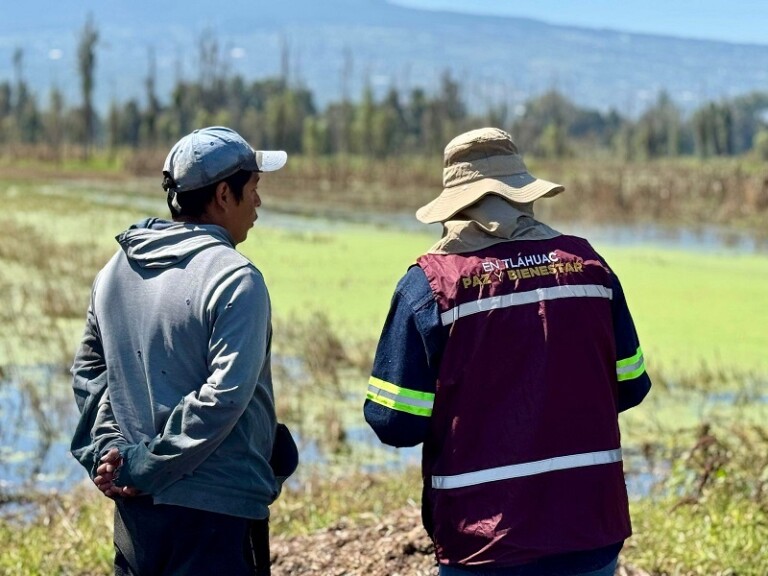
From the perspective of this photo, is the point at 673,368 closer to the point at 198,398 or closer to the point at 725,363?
the point at 725,363

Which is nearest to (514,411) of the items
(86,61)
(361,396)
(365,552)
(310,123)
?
(365,552)

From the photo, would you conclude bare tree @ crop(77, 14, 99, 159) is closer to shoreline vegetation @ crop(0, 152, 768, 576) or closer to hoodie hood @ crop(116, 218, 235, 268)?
shoreline vegetation @ crop(0, 152, 768, 576)

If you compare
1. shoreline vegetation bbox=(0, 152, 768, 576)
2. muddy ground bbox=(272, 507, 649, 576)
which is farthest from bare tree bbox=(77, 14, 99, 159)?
muddy ground bbox=(272, 507, 649, 576)

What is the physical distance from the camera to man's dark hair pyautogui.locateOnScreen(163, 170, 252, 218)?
2.65 m

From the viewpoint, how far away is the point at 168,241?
8.50 ft

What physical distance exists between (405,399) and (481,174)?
538 millimetres

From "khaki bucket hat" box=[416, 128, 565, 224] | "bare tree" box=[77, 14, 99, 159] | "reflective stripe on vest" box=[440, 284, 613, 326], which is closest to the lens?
"reflective stripe on vest" box=[440, 284, 613, 326]

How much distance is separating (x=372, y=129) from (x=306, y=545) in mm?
61883

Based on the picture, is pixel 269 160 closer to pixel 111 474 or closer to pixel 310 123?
pixel 111 474

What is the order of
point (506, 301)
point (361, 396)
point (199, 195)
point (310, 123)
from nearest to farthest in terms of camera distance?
point (506, 301) → point (199, 195) → point (361, 396) → point (310, 123)

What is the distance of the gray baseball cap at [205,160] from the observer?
261 cm

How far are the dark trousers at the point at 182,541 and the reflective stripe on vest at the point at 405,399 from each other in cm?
44

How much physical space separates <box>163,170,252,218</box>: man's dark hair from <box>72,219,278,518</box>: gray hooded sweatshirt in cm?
6

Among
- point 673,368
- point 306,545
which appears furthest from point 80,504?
point 673,368
